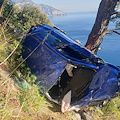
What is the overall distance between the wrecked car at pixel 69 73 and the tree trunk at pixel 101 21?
2212 mm

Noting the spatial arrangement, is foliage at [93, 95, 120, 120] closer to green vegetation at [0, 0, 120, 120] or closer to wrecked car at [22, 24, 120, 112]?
green vegetation at [0, 0, 120, 120]

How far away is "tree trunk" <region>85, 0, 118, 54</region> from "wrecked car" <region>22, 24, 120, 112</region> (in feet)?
7.26

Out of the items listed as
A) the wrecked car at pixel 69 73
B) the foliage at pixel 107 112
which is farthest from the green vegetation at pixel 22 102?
the wrecked car at pixel 69 73

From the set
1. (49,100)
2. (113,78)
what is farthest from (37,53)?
(113,78)

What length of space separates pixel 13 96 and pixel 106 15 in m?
4.49

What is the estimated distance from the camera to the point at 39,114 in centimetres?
229

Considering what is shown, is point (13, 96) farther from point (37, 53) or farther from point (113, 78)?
point (113, 78)

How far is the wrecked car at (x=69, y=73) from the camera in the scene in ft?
9.08

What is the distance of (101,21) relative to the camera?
5.04m

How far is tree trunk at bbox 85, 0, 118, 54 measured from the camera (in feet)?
15.9

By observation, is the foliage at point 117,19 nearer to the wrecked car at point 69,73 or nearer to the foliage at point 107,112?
the wrecked car at point 69,73

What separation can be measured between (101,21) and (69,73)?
9.33 ft

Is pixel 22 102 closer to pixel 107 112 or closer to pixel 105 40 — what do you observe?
pixel 107 112

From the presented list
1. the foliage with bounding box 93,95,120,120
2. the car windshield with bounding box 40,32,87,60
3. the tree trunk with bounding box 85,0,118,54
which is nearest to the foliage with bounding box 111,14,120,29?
the tree trunk with bounding box 85,0,118,54
